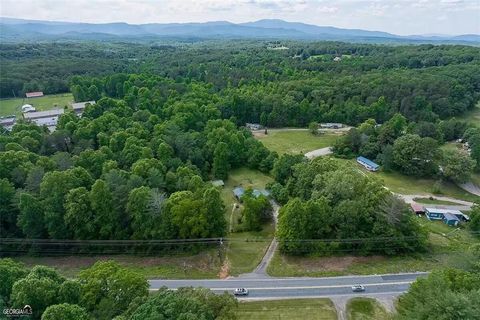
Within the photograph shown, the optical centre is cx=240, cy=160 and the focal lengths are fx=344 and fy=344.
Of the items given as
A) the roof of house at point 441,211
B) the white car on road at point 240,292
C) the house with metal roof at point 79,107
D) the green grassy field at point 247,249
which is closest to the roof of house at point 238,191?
the green grassy field at point 247,249

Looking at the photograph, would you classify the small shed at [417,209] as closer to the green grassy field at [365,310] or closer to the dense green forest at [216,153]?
the dense green forest at [216,153]

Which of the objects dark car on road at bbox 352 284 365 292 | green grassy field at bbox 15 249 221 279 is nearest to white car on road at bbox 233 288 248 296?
green grassy field at bbox 15 249 221 279

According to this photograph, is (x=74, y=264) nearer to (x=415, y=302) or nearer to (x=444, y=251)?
(x=415, y=302)

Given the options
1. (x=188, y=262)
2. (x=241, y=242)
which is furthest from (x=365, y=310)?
(x=188, y=262)

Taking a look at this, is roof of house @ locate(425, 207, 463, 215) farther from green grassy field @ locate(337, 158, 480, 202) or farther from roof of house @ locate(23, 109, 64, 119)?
roof of house @ locate(23, 109, 64, 119)

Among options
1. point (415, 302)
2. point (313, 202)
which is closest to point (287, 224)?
point (313, 202)

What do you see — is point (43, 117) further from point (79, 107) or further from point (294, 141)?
point (294, 141)
